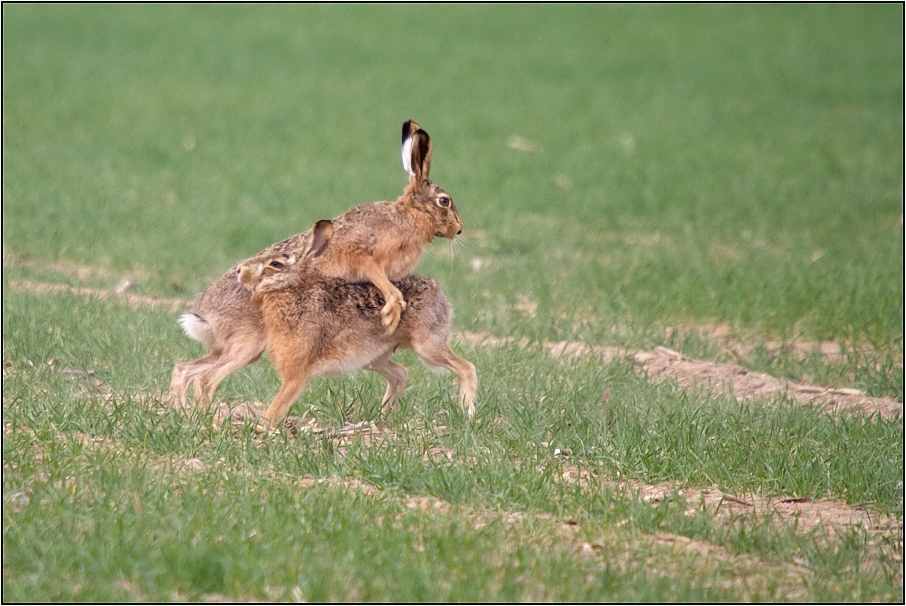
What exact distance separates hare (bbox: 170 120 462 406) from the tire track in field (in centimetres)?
176

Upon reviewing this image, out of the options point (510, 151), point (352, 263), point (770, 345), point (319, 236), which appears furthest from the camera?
point (510, 151)

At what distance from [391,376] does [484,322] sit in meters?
2.63

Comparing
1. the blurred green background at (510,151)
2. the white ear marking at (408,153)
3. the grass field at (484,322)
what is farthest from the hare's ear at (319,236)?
the blurred green background at (510,151)

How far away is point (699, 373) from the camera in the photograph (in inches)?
311

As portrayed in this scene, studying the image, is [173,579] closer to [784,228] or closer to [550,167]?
[784,228]

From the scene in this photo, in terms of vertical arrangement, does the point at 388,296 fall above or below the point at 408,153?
below

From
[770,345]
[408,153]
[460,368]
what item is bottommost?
[770,345]

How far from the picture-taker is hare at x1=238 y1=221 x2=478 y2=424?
588 centimetres

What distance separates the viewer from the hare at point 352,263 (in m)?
6.05

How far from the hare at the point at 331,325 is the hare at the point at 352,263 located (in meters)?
0.09

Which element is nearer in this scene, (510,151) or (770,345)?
(770,345)

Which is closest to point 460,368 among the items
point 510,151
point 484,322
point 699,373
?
point 699,373

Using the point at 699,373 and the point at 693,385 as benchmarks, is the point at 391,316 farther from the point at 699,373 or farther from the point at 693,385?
the point at 699,373

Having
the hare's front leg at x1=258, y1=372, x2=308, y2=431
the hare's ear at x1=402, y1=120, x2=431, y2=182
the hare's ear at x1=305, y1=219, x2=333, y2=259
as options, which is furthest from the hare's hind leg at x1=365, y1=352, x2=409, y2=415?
the hare's ear at x1=402, y1=120, x2=431, y2=182
